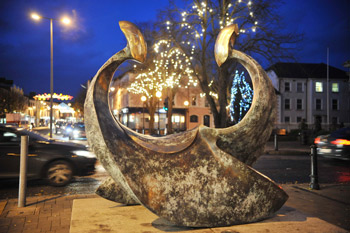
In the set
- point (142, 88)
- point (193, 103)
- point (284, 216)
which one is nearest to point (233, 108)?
point (142, 88)

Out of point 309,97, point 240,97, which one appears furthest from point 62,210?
point 309,97

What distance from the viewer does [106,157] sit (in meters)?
3.97

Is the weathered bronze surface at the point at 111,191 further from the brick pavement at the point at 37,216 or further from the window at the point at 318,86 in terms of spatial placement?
the window at the point at 318,86

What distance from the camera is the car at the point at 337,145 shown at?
1169 cm

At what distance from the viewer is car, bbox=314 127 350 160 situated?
11.7 metres

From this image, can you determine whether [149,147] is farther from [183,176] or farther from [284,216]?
[284,216]

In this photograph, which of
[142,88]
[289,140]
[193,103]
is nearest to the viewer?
[289,140]

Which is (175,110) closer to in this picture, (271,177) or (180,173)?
(271,177)

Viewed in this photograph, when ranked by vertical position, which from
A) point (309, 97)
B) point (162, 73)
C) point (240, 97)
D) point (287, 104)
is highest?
point (162, 73)

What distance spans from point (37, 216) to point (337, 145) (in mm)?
11311

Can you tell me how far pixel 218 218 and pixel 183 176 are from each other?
73 cm

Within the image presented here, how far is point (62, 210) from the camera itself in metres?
5.29

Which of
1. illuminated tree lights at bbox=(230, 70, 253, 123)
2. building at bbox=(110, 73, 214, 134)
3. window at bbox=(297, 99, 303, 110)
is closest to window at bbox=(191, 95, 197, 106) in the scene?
building at bbox=(110, 73, 214, 134)

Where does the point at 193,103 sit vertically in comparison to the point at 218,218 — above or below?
above
